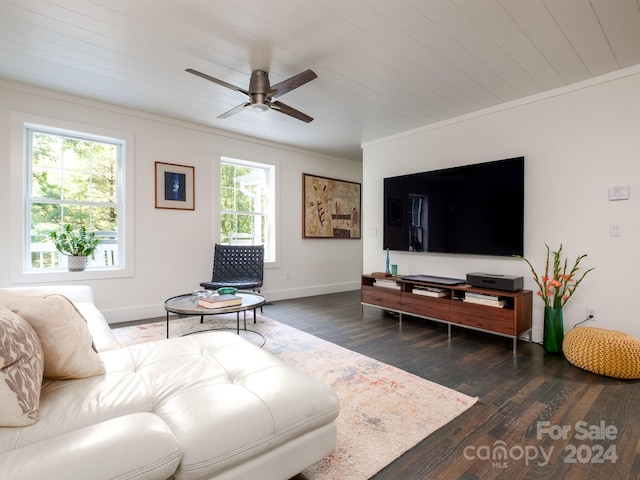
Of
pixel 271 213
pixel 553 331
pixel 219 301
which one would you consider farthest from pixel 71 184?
pixel 553 331

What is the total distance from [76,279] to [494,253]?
4.38 m

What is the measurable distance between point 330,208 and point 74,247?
3660 millimetres

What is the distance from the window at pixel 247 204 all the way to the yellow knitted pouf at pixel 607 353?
3791mm

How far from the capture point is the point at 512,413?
183 cm

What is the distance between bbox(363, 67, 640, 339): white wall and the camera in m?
2.65

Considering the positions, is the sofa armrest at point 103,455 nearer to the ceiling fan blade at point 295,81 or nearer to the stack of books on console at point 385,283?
the ceiling fan blade at point 295,81

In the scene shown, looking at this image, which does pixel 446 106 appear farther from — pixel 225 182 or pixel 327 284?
pixel 327 284

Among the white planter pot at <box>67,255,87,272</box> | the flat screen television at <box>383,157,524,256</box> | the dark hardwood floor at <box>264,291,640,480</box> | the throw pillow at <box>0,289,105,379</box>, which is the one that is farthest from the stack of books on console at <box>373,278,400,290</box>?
the white planter pot at <box>67,255,87,272</box>

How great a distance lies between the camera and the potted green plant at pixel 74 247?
3381 millimetres

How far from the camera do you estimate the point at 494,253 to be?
10.9ft

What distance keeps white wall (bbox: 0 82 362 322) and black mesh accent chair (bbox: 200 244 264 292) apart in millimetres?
265

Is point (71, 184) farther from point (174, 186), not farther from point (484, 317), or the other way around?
point (484, 317)

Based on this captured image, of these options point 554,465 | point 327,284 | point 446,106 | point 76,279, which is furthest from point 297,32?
point 327,284

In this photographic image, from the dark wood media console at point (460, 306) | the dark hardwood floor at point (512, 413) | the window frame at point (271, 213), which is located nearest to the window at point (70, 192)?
the window frame at point (271, 213)
